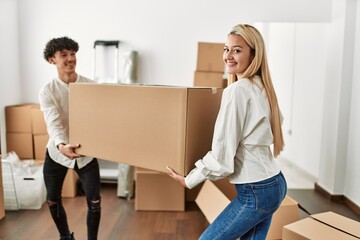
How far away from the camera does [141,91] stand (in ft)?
4.68

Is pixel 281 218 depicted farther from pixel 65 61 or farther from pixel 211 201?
pixel 65 61

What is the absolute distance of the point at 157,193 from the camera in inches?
119

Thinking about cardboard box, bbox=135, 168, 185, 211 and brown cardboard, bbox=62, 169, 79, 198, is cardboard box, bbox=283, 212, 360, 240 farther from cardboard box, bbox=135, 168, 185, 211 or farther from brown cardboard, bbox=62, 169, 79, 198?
brown cardboard, bbox=62, 169, 79, 198

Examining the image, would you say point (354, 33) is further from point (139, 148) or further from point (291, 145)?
point (139, 148)

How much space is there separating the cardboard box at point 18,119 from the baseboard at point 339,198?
9.76ft

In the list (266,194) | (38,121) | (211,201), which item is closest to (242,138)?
(266,194)

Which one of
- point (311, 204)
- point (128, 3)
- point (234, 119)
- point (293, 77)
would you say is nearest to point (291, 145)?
point (293, 77)

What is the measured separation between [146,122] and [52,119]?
72 centimetres

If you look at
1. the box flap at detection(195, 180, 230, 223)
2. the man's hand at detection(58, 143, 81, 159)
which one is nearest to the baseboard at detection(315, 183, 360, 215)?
the box flap at detection(195, 180, 230, 223)

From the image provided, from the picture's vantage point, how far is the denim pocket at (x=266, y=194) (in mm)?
1238

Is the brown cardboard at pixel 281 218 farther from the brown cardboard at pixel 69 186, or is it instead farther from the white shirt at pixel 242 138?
the brown cardboard at pixel 69 186

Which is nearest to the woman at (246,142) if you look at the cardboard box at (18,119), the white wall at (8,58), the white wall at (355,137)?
the white wall at (355,137)

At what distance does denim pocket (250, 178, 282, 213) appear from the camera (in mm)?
1238

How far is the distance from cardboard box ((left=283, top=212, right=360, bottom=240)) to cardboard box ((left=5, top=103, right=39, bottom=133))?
8.53 feet
